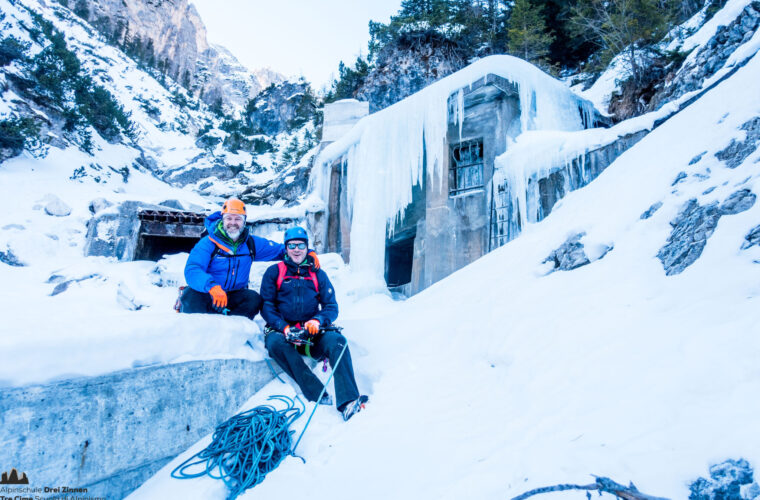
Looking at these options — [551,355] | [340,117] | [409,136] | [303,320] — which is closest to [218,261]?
[303,320]

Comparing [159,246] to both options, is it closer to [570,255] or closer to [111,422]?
[111,422]

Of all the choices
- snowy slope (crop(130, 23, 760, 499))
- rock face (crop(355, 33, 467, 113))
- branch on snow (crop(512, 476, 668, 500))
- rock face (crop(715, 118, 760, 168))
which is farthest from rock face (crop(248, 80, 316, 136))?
branch on snow (crop(512, 476, 668, 500))

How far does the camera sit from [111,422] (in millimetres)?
1929

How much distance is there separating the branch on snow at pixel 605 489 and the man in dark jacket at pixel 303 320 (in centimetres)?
140

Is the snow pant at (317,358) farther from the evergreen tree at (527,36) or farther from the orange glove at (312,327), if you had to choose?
the evergreen tree at (527,36)

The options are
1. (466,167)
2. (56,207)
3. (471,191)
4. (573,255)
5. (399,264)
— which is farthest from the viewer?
(56,207)

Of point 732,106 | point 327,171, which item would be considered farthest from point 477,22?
point 732,106

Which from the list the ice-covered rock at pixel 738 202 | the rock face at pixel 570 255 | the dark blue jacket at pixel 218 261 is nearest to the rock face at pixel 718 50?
the rock face at pixel 570 255

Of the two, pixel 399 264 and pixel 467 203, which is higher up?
pixel 467 203

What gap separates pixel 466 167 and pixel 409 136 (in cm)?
139

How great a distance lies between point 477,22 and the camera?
16516mm

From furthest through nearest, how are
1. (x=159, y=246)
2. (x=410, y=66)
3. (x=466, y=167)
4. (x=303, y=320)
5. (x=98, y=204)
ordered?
(x=410, y=66), (x=98, y=204), (x=159, y=246), (x=466, y=167), (x=303, y=320)

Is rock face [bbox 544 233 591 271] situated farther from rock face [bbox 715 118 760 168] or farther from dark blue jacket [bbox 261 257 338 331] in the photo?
dark blue jacket [bbox 261 257 338 331]

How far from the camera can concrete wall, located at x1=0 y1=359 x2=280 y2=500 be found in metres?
1.67
